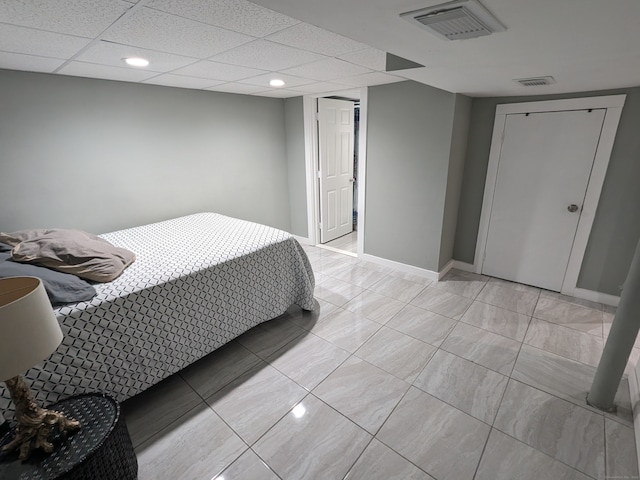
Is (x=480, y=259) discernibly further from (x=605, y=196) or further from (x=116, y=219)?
(x=116, y=219)

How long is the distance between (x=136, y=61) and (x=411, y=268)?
3.24 meters

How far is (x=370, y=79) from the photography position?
9.80 feet

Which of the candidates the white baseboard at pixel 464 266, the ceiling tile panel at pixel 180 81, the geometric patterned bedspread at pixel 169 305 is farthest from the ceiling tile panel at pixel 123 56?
the white baseboard at pixel 464 266

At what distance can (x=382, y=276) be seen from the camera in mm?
3590

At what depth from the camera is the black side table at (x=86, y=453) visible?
3.65 feet

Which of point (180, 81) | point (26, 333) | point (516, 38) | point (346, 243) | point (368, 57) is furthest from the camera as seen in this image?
point (346, 243)

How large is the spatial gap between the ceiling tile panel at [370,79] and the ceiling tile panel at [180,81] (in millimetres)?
1318

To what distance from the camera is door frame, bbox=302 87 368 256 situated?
3566mm

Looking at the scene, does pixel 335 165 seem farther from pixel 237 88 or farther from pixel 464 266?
pixel 464 266

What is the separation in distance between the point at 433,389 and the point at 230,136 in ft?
11.3

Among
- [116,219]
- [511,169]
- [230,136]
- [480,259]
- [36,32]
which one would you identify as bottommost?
[480,259]

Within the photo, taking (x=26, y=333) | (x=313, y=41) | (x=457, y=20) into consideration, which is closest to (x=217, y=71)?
(x=313, y=41)

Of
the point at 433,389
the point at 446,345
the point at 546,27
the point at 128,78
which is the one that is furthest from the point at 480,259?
the point at 128,78

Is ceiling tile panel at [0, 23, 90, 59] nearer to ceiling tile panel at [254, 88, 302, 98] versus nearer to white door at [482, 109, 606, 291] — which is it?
ceiling tile panel at [254, 88, 302, 98]
